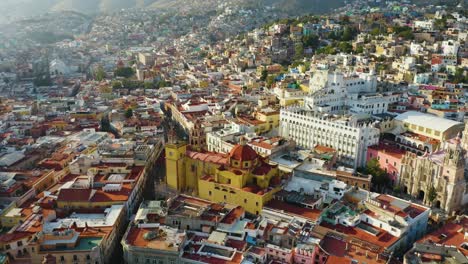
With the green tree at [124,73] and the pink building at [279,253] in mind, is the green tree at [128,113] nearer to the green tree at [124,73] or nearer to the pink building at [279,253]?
the pink building at [279,253]

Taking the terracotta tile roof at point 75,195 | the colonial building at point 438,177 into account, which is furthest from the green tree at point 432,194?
the terracotta tile roof at point 75,195

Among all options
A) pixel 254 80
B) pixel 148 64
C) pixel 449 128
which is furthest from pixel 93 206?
pixel 148 64

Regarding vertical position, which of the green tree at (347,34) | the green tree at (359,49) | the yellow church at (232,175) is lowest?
the yellow church at (232,175)

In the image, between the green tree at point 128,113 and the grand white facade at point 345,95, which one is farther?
the green tree at point 128,113

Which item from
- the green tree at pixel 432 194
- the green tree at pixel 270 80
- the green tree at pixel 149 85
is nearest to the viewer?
the green tree at pixel 432 194

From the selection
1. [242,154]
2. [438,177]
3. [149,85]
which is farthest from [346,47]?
[242,154]

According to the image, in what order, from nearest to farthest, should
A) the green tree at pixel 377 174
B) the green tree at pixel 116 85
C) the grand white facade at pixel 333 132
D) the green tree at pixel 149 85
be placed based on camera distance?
the green tree at pixel 377 174, the grand white facade at pixel 333 132, the green tree at pixel 116 85, the green tree at pixel 149 85

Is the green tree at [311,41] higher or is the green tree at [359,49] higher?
the green tree at [311,41]

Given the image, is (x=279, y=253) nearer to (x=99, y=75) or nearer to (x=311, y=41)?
(x=99, y=75)
